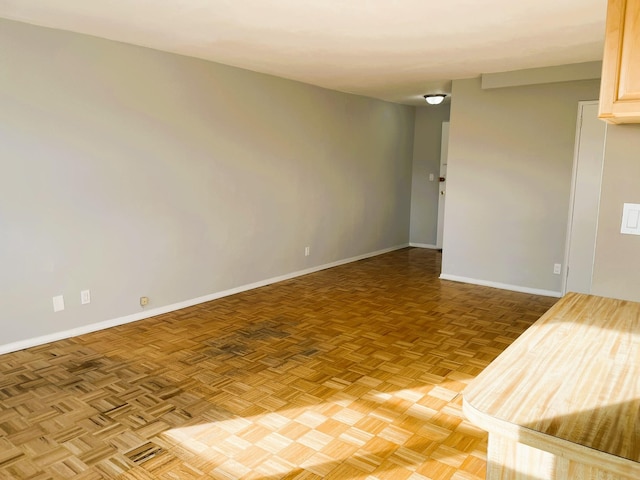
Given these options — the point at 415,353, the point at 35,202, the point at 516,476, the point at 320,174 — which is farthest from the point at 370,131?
the point at 516,476

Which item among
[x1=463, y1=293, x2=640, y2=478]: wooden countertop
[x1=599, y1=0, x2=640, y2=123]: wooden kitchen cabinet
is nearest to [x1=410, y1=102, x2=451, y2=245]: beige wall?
[x1=599, y1=0, x2=640, y2=123]: wooden kitchen cabinet

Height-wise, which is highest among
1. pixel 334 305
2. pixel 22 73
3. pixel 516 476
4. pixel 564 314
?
pixel 22 73

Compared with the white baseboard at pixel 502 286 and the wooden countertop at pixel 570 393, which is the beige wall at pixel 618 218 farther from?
the white baseboard at pixel 502 286

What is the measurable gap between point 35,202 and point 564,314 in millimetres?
3283

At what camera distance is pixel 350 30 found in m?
3.23

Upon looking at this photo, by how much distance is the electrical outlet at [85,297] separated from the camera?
360 cm

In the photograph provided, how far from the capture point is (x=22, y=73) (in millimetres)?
3154

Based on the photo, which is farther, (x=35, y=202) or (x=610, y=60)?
(x=35, y=202)

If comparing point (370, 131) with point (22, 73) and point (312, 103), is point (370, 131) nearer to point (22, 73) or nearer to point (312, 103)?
point (312, 103)

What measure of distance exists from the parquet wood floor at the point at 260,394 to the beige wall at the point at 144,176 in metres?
0.42

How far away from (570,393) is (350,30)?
2849 millimetres

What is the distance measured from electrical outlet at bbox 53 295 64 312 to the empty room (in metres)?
0.03

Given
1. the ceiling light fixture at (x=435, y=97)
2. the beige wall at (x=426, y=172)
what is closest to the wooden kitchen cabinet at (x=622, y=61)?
the ceiling light fixture at (x=435, y=97)

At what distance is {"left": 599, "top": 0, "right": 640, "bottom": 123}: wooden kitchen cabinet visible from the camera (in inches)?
56.0
